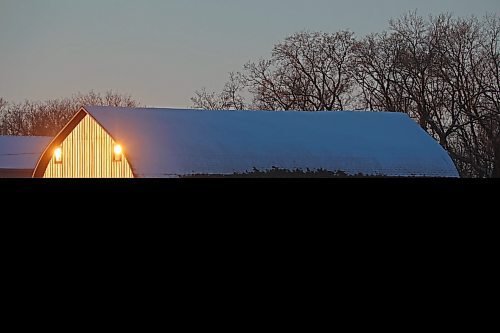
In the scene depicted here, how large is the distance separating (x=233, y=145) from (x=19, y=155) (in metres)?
28.7

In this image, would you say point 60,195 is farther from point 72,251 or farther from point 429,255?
point 429,255

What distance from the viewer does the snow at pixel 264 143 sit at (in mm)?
29609

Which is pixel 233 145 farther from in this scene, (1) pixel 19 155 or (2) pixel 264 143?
(1) pixel 19 155

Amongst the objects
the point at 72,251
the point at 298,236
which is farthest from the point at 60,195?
the point at 298,236

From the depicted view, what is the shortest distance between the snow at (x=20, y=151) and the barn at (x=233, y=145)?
64.5 ft

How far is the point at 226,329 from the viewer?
2.66 m

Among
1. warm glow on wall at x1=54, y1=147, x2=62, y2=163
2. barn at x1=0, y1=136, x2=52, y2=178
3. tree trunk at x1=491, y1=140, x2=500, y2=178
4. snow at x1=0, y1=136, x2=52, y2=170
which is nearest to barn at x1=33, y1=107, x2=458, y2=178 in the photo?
warm glow on wall at x1=54, y1=147, x2=62, y2=163

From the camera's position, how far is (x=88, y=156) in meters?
32.8

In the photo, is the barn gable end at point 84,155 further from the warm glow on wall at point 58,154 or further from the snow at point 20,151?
the snow at point 20,151

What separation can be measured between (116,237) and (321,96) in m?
55.4

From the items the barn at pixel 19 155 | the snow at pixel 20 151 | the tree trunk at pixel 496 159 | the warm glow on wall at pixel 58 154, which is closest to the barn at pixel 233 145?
the warm glow on wall at pixel 58 154

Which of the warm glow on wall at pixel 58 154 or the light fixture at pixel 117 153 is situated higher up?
the warm glow on wall at pixel 58 154

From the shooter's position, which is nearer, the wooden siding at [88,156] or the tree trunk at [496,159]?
the wooden siding at [88,156]

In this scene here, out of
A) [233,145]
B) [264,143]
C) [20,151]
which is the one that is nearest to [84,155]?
[233,145]
